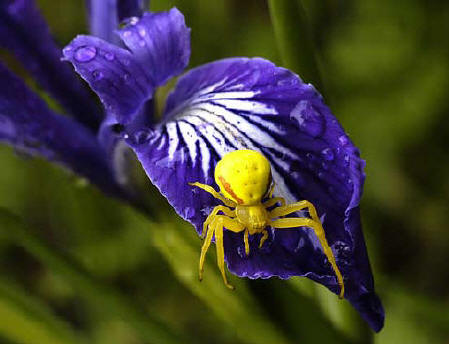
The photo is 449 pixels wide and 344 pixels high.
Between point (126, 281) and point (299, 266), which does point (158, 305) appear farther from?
point (299, 266)

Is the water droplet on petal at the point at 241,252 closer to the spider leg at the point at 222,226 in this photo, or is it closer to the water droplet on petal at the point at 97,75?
the spider leg at the point at 222,226

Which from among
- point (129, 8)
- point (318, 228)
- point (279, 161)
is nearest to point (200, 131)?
point (279, 161)

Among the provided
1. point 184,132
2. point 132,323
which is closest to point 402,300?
point 132,323

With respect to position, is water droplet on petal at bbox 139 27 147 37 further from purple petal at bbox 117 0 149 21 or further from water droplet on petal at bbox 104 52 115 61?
purple petal at bbox 117 0 149 21

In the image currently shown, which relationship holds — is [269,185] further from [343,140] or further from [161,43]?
[161,43]

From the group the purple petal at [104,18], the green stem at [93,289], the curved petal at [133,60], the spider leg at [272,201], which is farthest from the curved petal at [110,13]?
the spider leg at [272,201]

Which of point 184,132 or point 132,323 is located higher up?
point 184,132
